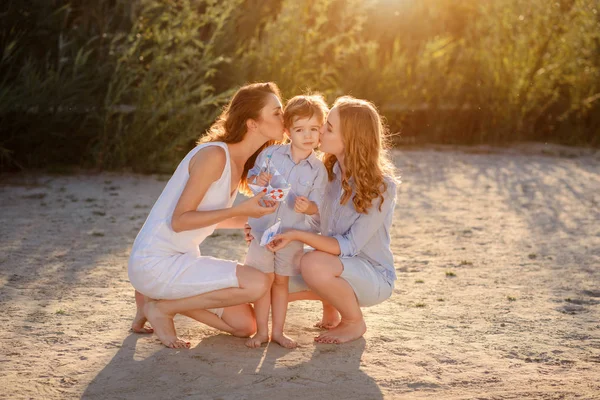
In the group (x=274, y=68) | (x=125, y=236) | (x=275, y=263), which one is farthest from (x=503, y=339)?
(x=274, y=68)

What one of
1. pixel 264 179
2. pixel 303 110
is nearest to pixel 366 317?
pixel 264 179

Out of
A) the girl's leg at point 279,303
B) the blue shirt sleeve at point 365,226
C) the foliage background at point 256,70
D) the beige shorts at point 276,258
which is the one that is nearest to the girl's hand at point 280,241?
the beige shorts at point 276,258

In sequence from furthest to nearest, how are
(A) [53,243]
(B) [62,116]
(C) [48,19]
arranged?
1. (C) [48,19]
2. (B) [62,116]
3. (A) [53,243]

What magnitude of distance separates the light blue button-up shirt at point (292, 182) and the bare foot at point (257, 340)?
18.3 inches

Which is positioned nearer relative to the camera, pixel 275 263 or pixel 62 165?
pixel 275 263

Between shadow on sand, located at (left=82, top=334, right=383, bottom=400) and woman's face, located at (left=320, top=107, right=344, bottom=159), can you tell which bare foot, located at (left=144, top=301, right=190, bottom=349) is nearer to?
shadow on sand, located at (left=82, top=334, right=383, bottom=400)

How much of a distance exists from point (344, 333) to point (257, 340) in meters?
0.41

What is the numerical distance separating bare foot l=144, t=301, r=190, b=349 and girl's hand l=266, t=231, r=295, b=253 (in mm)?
574

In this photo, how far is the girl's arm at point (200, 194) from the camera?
12.8ft

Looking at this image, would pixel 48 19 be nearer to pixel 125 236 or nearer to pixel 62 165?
pixel 62 165

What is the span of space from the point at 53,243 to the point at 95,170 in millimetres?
2923

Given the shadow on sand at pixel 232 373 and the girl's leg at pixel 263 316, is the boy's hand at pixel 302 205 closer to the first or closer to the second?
the girl's leg at pixel 263 316

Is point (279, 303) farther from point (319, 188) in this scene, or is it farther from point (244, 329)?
point (319, 188)

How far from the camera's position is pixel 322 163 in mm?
4086
